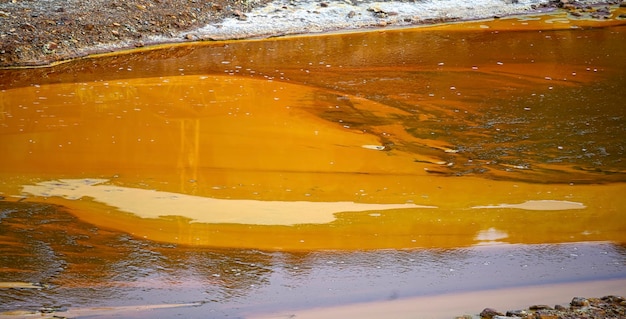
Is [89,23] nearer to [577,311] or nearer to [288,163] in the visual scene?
[288,163]

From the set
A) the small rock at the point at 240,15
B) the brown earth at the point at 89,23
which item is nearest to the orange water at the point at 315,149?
the brown earth at the point at 89,23

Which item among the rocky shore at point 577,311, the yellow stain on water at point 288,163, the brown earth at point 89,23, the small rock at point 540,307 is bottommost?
the small rock at point 540,307

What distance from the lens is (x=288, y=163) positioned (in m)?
5.82

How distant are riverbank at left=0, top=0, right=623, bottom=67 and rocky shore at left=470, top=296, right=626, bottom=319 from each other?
21.6ft

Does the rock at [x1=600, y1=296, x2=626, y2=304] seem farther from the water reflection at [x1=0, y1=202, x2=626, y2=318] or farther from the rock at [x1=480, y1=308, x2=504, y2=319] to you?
the rock at [x1=480, y1=308, x2=504, y2=319]

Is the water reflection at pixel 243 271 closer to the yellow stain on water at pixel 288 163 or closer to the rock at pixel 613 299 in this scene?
the yellow stain on water at pixel 288 163

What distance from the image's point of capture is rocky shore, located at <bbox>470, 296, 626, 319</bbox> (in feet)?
11.9

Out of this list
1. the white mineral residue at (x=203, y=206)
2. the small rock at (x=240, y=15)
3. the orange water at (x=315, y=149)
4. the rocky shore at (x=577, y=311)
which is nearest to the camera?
the rocky shore at (x=577, y=311)

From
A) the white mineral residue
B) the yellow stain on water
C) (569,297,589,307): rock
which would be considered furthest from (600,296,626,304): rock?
the white mineral residue

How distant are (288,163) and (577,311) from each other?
8.77 feet

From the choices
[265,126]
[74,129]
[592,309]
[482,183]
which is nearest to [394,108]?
[265,126]

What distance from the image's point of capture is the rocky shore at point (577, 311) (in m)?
3.62

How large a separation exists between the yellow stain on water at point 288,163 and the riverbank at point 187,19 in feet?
3.06

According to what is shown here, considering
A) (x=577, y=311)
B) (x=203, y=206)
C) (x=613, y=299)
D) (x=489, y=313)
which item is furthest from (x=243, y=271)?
(x=613, y=299)
